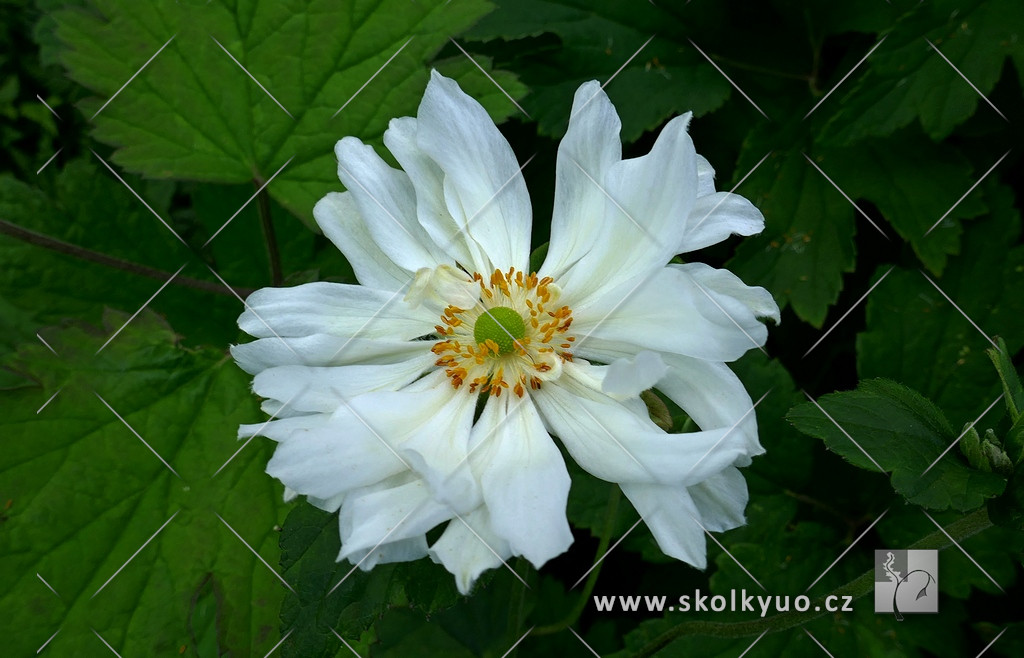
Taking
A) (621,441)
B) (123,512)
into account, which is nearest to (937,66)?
(621,441)

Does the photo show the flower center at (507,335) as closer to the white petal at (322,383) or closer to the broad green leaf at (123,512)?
the white petal at (322,383)

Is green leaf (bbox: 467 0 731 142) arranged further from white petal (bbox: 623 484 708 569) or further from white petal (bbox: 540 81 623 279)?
white petal (bbox: 623 484 708 569)

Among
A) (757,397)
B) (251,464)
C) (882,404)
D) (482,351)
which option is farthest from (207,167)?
(882,404)

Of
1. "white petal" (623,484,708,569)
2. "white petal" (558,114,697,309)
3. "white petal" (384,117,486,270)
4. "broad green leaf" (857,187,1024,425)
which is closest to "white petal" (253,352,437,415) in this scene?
"white petal" (384,117,486,270)

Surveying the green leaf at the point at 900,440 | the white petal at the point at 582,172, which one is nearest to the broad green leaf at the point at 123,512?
the white petal at the point at 582,172

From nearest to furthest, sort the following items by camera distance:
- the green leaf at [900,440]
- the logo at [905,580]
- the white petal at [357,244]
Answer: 1. the green leaf at [900,440]
2. the white petal at [357,244]
3. the logo at [905,580]

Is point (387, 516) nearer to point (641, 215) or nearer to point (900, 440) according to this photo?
point (641, 215)
